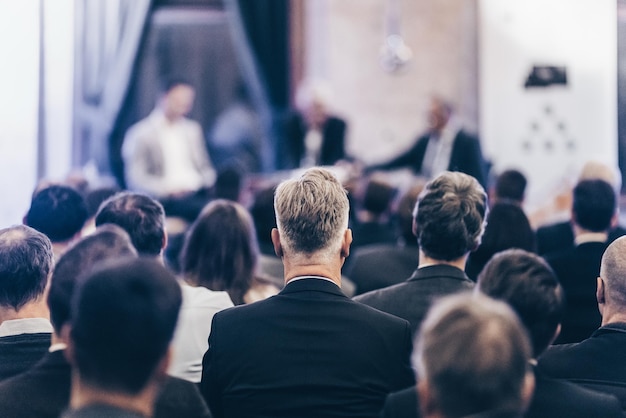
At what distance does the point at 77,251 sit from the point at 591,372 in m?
1.36

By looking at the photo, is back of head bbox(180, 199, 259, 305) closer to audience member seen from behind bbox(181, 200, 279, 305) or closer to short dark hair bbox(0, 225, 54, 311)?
audience member seen from behind bbox(181, 200, 279, 305)

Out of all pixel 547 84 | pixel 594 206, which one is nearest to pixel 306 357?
pixel 594 206

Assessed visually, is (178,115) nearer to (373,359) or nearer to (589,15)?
(589,15)

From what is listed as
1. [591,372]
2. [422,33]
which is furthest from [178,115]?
[591,372]

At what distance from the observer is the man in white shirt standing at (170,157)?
6.96m

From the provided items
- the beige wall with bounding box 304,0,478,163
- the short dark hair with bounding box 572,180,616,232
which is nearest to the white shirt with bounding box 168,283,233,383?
the short dark hair with bounding box 572,180,616,232

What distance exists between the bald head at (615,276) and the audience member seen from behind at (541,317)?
1.82 feet

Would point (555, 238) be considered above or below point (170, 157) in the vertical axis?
below

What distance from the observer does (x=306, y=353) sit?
223 cm

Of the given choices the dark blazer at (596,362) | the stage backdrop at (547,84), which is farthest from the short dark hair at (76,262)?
the stage backdrop at (547,84)

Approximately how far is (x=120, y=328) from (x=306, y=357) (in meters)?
0.76

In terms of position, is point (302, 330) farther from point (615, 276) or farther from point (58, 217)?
point (58, 217)

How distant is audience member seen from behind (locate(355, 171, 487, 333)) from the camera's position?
282 cm

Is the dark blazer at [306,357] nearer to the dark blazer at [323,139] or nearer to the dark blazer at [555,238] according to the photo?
the dark blazer at [555,238]
